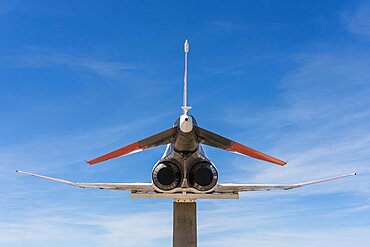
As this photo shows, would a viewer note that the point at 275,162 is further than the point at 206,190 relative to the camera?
No

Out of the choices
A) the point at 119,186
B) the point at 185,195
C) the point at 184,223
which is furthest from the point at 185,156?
the point at 184,223

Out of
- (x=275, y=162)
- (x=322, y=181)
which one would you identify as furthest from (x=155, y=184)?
(x=322, y=181)

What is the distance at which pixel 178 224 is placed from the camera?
113 ft

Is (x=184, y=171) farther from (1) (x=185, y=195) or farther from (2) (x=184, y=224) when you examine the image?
(2) (x=184, y=224)

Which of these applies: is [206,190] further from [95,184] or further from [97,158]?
[95,184]

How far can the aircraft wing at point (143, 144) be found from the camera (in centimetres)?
1983

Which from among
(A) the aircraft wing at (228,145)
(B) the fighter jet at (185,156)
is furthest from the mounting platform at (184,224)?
(A) the aircraft wing at (228,145)

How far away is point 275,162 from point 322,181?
858 centimetres

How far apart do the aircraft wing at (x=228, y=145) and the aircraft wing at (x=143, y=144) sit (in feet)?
4.48

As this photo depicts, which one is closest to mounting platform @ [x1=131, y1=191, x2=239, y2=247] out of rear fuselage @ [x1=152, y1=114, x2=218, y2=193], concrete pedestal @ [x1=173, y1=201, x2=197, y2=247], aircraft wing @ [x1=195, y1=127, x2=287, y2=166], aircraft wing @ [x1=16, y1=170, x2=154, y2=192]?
concrete pedestal @ [x1=173, y1=201, x2=197, y2=247]

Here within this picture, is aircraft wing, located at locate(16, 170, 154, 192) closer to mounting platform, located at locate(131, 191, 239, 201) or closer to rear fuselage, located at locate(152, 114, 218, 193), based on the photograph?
mounting platform, located at locate(131, 191, 239, 201)

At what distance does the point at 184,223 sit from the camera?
34344 millimetres

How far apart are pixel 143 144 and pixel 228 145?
155 inches

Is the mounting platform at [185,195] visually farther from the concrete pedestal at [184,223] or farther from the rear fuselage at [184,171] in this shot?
the concrete pedestal at [184,223]
